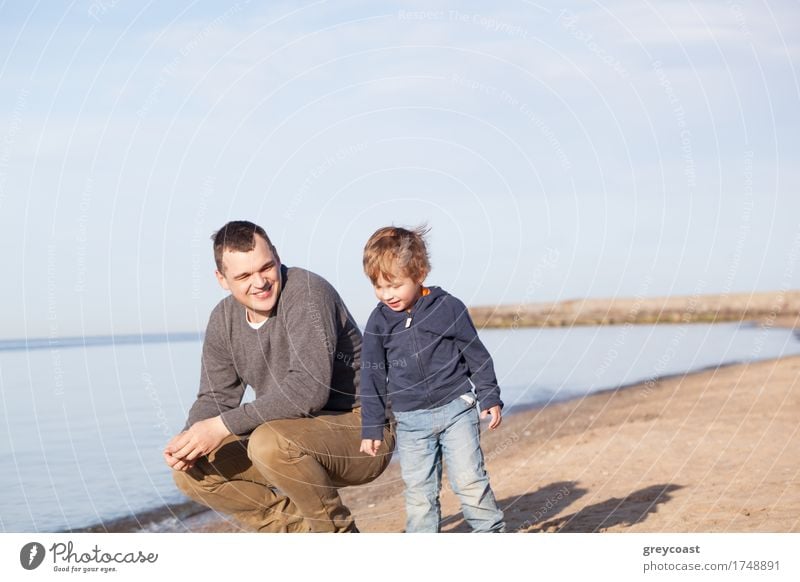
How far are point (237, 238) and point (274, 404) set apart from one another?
988 mm

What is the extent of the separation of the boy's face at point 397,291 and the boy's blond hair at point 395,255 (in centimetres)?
2

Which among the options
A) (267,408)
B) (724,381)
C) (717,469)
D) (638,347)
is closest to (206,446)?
(267,408)

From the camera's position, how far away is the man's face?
6.01 metres

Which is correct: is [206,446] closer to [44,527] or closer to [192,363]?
[44,527]

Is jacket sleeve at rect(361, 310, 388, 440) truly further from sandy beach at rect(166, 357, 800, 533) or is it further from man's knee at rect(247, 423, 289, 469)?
sandy beach at rect(166, 357, 800, 533)

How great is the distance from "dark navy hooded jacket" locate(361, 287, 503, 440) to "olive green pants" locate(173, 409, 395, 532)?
0.29m

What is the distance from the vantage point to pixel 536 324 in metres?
44.6

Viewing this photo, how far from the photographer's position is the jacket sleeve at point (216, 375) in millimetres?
6383

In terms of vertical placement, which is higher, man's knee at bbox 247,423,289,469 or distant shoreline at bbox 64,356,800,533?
man's knee at bbox 247,423,289,469

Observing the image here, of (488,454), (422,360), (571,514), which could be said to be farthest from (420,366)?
(488,454)

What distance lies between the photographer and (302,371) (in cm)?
597

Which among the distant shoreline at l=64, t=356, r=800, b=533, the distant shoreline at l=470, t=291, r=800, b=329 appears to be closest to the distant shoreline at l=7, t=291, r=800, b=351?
the distant shoreline at l=470, t=291, r=800, b=329

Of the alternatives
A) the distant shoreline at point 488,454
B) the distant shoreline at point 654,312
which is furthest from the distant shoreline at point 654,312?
the distant shoreline at point 488,454
